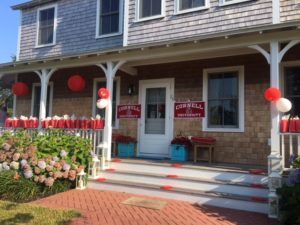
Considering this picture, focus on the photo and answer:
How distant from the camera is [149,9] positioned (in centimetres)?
972

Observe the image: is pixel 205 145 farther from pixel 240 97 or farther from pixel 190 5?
pixel 190 5

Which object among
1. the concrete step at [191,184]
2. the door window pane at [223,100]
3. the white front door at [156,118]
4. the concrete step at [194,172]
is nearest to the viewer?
the concrete step at [191,184]

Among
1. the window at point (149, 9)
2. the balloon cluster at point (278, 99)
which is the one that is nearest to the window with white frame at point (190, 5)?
the window at point (149, 9)

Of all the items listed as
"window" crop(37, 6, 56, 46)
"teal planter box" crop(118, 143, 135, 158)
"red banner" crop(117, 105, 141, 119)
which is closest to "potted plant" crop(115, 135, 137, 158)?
"teal planter box" crop(118, 143, 135, 158)

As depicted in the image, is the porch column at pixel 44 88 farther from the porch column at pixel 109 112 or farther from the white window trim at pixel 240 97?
the white window trim at pixel 240 97

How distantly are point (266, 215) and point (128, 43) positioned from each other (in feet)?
20.2

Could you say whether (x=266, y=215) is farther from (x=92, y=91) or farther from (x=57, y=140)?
(x=92, y=91)

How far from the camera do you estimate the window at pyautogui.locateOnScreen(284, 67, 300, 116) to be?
7680 mm

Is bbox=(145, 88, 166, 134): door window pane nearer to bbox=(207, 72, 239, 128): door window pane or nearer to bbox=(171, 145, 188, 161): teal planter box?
bbox=(171, 145, 188, 161): teal planter box

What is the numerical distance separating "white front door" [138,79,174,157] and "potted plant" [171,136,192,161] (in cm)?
49

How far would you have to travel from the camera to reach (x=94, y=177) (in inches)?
309

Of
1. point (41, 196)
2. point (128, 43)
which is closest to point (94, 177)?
point (41, 196)

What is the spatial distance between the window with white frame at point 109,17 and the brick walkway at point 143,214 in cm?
618

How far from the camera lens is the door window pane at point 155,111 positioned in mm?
9477
